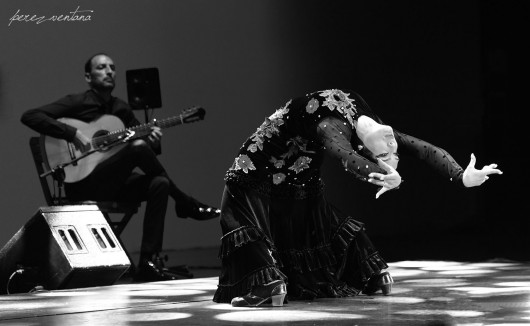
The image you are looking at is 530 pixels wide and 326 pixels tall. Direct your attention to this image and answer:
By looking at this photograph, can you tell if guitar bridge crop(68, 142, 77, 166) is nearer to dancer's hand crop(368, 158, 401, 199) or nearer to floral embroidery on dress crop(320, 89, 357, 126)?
floral embroidery on dress crop(320, 89, 357, 126)

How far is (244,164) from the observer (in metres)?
3.16

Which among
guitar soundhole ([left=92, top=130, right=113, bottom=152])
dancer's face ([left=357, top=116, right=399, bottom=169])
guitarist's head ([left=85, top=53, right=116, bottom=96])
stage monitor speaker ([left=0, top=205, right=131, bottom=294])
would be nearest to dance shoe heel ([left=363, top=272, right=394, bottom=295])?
dancer's face ([left=357, top=116, right=399, bottom=169])

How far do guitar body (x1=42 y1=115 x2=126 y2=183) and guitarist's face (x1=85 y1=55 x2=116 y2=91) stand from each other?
0.19 meters

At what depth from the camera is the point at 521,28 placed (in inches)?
281

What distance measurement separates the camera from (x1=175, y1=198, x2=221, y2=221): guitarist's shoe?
4992 millimetres

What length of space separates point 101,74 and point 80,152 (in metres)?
0.48

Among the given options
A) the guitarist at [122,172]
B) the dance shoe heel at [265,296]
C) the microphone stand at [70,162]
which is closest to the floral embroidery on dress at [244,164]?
the dance shoe heel at [265,296]

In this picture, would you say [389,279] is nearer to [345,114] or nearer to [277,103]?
[345,114]

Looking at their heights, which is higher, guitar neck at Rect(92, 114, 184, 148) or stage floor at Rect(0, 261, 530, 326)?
guitar neck at Rect(92, 114, 184, 148)

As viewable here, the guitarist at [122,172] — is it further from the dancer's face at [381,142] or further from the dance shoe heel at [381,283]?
the dancer's face at [381,142]

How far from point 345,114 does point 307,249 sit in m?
0.53

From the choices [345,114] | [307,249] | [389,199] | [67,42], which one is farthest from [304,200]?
[389,199]

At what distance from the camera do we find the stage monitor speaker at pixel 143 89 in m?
5.06

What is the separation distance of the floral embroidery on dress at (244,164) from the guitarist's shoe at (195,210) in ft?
5.92
